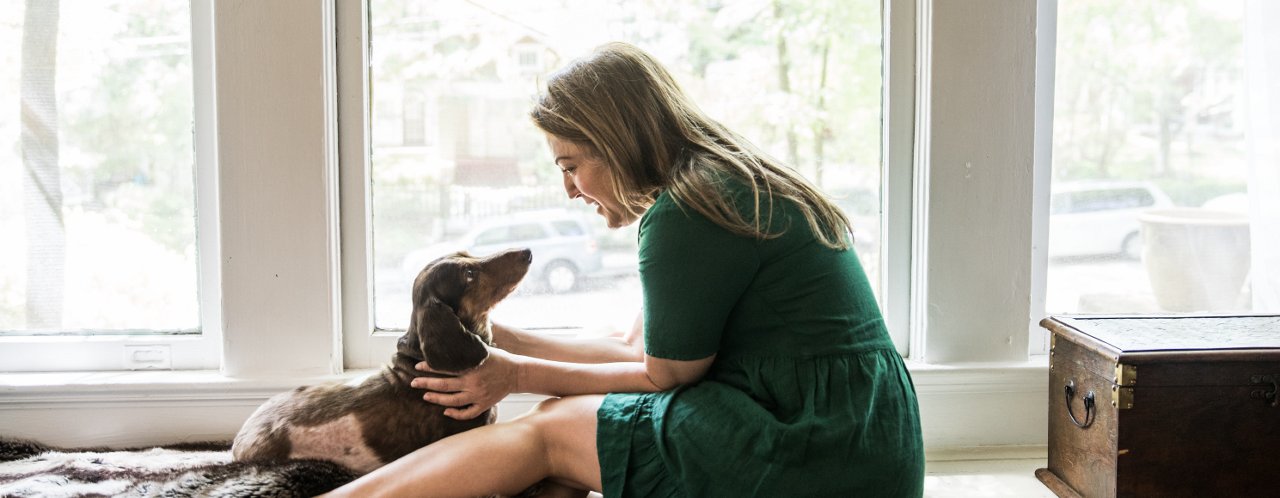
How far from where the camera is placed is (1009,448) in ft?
8.55

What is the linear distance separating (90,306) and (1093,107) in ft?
8.64

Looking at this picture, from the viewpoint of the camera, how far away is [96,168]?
2.59 meters

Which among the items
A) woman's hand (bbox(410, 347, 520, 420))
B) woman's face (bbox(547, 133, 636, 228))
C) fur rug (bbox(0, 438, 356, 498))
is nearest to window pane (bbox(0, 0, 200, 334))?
fur rug (bbox(0, 438, 356, 498))

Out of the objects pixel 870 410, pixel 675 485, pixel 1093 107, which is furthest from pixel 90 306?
pixel 1093 107

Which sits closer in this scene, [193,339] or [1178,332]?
[1178,332]

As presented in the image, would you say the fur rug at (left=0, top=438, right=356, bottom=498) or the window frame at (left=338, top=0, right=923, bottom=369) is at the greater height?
the window frame at (left=338, top=0, right=923, bottom=369)

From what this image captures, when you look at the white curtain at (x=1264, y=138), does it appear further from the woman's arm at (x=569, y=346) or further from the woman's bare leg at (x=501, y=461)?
the woman's bare leg at (x=501, y=461)

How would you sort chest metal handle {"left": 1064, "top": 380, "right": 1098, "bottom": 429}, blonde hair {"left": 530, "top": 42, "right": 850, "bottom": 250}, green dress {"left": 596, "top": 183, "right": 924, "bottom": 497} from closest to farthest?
green dress {"left": 596, "top": 183, "right": 924, "bottom": 497} < blonde hair {"left": 530, "top": 42, "right": 850, "bottom": 250} < chest metal handle {"left": 1064, "top": 380, "right": 1098, "bottom": 429}

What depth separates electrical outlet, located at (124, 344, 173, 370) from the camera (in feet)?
8.54

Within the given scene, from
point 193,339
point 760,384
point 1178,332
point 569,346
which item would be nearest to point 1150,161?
point 1178,332

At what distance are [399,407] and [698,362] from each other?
61 cm

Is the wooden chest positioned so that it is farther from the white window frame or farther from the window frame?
the white window frame

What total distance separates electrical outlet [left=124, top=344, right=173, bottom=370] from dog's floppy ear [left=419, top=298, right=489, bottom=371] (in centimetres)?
106

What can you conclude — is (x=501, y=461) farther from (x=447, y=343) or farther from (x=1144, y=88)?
(x=1144, y=88)
